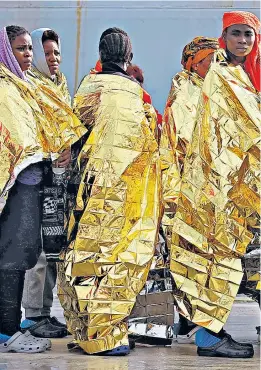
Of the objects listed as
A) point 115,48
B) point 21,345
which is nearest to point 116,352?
point 21,345

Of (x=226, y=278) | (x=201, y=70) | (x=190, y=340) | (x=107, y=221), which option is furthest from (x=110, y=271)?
(x=201, y=70)

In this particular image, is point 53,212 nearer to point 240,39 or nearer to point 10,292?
point 10,292

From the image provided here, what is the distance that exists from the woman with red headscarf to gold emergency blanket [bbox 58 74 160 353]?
18 cm

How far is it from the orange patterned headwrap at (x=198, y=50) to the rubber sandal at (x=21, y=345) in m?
1.81

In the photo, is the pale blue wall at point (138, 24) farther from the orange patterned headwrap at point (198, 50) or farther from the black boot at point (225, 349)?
the black boot at point (225, 349)

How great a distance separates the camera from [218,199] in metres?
4.42

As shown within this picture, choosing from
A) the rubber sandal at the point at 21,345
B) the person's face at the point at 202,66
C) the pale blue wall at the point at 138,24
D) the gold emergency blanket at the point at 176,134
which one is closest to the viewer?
the rubber sandal at the point at 21,345

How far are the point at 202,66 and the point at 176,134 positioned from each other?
575mm

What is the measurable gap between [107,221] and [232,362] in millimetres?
824

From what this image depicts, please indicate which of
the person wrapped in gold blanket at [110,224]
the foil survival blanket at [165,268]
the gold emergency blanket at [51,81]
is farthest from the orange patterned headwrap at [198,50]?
the person wrapped in gold blanket at [110,224]

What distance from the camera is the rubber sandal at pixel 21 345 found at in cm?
464

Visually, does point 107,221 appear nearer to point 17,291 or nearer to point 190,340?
point 17,291

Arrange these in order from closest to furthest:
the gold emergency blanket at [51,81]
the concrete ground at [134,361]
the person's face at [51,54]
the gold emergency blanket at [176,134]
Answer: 1. the concrete ground at [134,361]
2. the gold emergency blanket at [176,134]
3. the gold emergency blanket at [51,81]
4. the person's face at [51,54]

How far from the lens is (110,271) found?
4.55 metres
